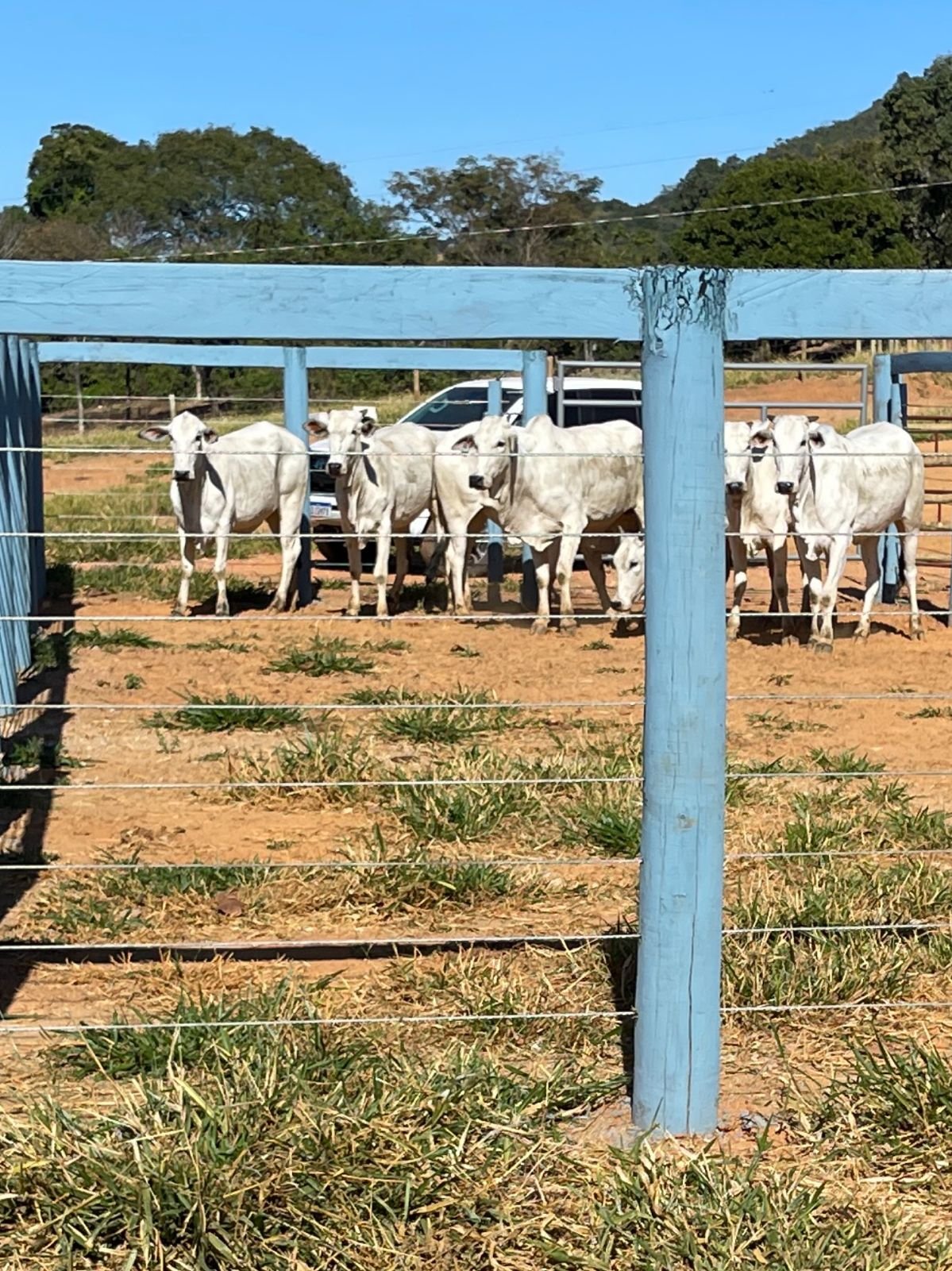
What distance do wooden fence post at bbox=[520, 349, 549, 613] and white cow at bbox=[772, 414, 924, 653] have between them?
2.70 meters

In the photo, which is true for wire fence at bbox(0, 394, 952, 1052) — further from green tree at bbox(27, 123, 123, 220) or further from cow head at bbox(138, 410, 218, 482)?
green tree at bbox(27, 123, 123, 220)

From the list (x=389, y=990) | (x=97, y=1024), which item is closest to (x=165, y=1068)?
(x=97, y=1024)

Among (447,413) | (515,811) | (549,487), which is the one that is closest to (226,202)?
(447,413)

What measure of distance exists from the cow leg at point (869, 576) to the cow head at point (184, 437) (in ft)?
17.1

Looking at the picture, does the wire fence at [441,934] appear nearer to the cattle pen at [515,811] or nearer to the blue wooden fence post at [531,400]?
the cattle pen at [515,811]

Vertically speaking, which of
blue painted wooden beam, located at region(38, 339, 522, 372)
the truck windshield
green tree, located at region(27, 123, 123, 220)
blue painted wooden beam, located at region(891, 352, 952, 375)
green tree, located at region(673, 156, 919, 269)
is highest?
green tree, located at region(27, 123, 123, 220)

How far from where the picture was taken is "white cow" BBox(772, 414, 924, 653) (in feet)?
35.7

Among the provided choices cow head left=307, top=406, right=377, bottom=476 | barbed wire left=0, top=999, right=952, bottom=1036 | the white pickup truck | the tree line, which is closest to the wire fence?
barbed wire left=0, top=999, right=952, bottom=1036

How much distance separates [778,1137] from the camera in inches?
139

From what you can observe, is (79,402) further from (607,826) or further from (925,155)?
(925,155)

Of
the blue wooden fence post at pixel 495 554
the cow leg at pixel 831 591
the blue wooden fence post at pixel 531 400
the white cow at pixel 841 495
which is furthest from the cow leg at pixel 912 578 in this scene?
the blue wooden fence post at pixel 495 554

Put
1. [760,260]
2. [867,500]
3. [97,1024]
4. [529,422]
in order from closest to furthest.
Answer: [97,1024]
[867,500]
[529,422]
[760,260]

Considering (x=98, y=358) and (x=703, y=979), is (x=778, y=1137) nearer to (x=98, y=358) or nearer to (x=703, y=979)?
(x=703, y=979)

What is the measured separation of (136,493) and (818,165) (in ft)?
116
